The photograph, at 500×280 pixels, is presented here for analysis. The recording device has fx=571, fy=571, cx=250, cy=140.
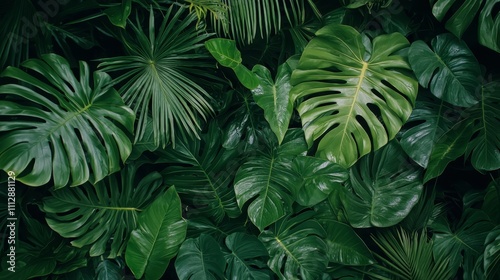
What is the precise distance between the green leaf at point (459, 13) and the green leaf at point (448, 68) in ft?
0.18

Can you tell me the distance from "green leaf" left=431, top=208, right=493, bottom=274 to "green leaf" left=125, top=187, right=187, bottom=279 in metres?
0.85

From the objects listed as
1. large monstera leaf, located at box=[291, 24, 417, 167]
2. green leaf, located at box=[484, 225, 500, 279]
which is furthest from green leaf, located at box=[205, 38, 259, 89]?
green leaf, located at box=[484, 225, 500, 279]

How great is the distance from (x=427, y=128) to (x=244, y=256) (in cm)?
73

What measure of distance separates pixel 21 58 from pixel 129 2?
398 millimetres

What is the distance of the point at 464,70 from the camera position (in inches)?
72.2

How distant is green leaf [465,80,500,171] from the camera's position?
182 cm

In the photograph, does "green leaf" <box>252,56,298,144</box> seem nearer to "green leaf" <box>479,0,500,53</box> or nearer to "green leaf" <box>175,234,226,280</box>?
Answer: "green leaf" <box>175,234,226,280</box>

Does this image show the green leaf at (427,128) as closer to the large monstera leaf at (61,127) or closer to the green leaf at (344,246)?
the green leaf at (344,246)

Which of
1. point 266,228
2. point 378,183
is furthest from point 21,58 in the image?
point 378,183

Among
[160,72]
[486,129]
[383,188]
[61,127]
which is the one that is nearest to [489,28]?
[486,129]

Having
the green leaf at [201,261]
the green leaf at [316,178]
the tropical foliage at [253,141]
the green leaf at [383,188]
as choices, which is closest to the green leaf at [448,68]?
the tropical foliage at [253,141]

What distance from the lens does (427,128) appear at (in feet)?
6.19

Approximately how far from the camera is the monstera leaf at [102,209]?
1736 mm

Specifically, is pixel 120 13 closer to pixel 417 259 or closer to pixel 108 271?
pixel 108 271
